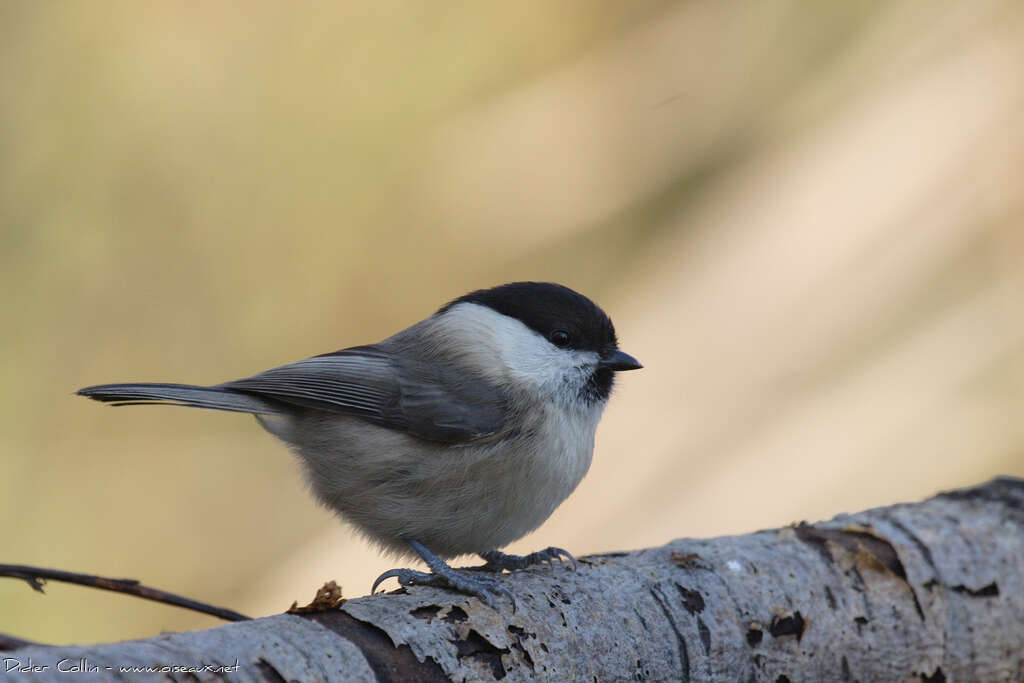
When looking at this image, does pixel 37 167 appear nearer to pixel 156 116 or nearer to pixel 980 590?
pixel 156 116

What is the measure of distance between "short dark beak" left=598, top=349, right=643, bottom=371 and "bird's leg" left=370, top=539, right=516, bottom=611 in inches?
25.1

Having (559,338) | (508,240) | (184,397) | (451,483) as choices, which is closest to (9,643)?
(184,397)

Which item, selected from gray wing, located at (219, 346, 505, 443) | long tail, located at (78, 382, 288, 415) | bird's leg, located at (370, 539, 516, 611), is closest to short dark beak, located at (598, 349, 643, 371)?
gray wing, located at (219, 346, 505, 443)

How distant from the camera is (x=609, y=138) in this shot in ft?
13.6

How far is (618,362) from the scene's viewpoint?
2.21 m

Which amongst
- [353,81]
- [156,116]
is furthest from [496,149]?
[156,116]

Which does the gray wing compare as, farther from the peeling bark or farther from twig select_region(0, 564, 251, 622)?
twig select_region(0, 564, 251, 622)

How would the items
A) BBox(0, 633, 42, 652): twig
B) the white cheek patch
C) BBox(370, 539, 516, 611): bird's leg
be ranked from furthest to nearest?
the white cheek patch → BBox(370, 539, 516, 611): bird's leg → BBox(0, 633, 42, 652): twig

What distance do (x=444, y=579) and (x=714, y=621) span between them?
0.56 m

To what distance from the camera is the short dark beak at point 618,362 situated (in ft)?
7.23

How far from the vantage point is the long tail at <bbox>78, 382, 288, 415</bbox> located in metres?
1.79

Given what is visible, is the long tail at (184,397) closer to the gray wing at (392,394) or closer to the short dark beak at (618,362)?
the gray wing at (392,394)

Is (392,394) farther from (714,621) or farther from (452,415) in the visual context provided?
(714,621)

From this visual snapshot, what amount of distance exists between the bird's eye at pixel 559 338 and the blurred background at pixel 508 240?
144 cm
